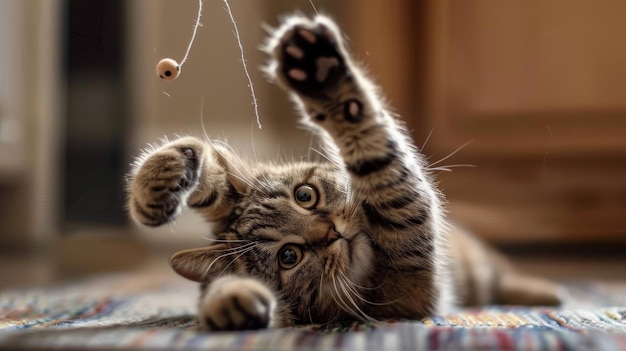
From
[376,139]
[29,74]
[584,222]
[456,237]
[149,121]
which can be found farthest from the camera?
[149,121]

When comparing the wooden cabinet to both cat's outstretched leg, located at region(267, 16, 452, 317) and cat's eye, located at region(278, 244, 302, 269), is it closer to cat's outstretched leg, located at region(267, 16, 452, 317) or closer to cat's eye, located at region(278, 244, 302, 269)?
cat's outstretched leg, located at region(267, 16, 452, 317)

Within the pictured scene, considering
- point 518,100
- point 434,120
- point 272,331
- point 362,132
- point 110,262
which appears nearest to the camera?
point 272,331

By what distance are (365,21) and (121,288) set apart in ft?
3.69

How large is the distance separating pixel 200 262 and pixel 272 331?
0.29 metres

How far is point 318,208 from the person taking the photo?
96 cm

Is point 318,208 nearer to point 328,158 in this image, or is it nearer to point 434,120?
point 328,158

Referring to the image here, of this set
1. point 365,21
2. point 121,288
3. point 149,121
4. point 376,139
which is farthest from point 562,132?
point 149,121

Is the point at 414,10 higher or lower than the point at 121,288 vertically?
higher

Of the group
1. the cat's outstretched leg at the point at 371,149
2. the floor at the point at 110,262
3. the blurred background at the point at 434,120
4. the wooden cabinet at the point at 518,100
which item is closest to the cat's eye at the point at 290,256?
the cat's outstretched leg at the point at 371,149

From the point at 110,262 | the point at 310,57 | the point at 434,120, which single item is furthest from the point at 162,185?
the point at 110,262

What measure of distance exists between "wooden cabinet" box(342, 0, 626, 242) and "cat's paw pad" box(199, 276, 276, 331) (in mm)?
1073

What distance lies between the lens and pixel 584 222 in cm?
186

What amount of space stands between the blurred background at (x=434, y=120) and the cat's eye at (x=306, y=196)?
1.92ft

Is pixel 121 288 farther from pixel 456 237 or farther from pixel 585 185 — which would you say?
pixel 585 185
